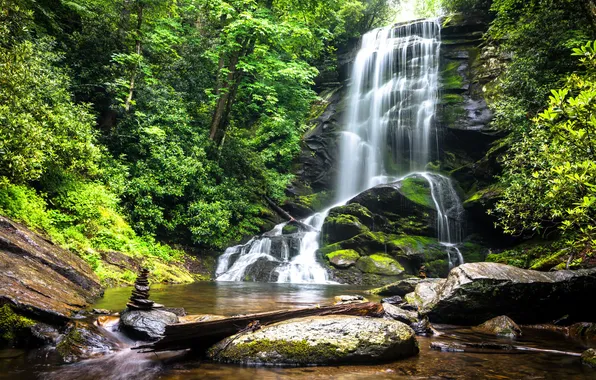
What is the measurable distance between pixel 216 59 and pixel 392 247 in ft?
44.0

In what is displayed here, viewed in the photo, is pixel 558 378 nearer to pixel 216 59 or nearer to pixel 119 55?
pixel 119 55

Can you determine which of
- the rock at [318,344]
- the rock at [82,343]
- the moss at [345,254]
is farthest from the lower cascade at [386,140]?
the rock at [318,344]

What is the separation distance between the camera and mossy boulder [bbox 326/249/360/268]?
1719cm

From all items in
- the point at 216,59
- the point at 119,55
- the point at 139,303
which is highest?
the point at 216,59

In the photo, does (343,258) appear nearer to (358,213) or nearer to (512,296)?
(358,213)

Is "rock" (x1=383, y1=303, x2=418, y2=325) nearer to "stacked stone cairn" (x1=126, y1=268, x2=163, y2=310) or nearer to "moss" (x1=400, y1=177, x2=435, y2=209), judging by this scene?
"stacked stone cairn" (x1=126, y1=268, x2=163, y2=310)

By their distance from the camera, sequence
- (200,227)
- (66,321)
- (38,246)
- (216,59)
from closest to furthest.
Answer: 1. (66,321)
2. (38,246)
3. (200,227)
4. (216,59)

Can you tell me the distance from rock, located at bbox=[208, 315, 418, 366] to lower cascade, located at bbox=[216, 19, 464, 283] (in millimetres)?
11814

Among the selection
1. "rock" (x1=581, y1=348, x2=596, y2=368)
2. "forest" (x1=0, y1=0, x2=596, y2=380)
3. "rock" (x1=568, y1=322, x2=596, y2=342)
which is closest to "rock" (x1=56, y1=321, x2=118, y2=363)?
"forest" (x1=0, y1=0, x2=596, y2=380)

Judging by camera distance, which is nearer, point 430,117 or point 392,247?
point 392,247


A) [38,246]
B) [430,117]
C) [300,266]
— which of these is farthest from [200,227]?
[430,117]

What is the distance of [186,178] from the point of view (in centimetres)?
1644

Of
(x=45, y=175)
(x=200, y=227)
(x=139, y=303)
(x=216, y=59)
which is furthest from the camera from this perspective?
(x=216, y=59)

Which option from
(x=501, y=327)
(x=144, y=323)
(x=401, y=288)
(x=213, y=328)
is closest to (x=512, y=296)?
(x=501, y=327)
